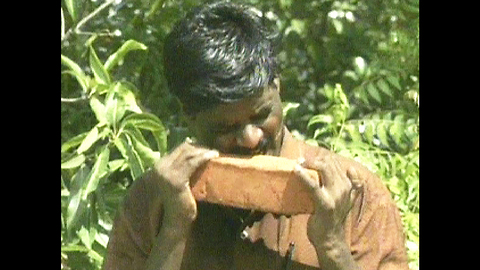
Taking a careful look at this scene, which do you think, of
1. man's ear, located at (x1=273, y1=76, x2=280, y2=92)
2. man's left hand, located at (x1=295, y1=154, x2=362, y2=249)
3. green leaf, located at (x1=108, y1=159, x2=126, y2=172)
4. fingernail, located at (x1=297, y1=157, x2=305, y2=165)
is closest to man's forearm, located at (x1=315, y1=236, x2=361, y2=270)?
man's left hand, located at (x1=295, y1=154, x2=362, y2=249)

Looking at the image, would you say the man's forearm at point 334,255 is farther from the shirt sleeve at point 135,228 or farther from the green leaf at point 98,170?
the green leaf at point 98,170

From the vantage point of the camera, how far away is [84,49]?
1.57 metres

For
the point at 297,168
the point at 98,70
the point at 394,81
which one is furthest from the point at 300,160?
the point at 98,70

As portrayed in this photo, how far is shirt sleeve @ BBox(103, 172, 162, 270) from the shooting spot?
1.43 m

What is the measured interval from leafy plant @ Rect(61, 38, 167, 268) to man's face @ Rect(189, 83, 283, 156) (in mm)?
145

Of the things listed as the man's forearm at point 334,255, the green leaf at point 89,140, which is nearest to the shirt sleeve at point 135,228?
the green leaf at point 89,140

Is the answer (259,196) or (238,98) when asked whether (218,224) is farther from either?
(238,98)

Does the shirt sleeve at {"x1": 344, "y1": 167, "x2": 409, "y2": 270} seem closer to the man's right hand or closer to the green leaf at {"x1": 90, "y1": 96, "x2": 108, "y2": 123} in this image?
the man's right hand

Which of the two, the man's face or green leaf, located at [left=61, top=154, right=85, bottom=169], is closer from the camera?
the man's face

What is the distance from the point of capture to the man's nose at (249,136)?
1.38 metres

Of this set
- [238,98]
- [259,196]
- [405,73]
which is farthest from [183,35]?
[405,73]

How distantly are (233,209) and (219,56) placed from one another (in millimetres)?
208

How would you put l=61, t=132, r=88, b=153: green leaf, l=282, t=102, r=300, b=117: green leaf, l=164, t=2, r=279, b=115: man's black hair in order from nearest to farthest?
l=164, t=2, r=279, b=115: man's black hair
l=282, t=102, r=300, b=117: green leaf
l=61, t=132, r=88, b=153: green leaf
